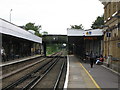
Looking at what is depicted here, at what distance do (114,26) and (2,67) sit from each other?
10.5 meters

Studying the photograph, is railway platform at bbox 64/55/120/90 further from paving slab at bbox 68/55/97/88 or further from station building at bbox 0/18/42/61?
station building at bbox 0/18/42/61

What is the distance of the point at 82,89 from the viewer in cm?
945

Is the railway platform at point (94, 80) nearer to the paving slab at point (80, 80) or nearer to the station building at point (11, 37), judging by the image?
the paving slab at point (80, 80)

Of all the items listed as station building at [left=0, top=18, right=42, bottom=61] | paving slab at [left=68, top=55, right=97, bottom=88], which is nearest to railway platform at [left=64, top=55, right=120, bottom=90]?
paving slab at [left=68, top=55, right=97, bottom=88]

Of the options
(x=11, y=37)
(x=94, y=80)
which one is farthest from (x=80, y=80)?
(x=11, y=37)

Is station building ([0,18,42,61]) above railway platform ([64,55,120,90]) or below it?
above

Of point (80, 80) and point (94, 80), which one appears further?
point (80, 80)

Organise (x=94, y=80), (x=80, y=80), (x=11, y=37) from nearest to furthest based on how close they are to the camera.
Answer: (x=94, y=80)
(x=80, y=80)
(x=11, y=37)

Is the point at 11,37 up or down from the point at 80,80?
up

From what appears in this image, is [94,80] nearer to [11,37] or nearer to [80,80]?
[80,80]

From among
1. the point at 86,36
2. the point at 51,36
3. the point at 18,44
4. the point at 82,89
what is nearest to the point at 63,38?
the point at 51,36

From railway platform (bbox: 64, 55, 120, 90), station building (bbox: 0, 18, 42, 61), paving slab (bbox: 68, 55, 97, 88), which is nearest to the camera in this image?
railway platform (bbox: 64, 55, 120, 90)

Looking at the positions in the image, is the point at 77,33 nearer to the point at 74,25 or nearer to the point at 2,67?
the point at 2,67

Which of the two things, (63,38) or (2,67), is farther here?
(63,38)
